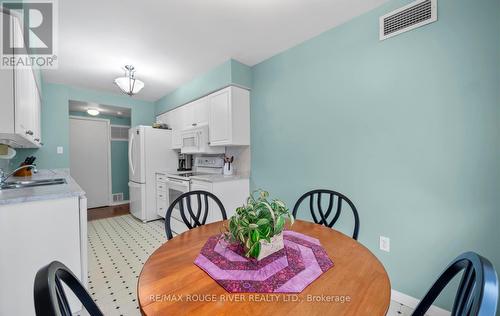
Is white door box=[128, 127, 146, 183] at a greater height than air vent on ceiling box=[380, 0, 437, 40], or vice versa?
air vent on ceiling box=[380, 0, 437, 40]

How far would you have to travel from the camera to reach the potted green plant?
87 cm

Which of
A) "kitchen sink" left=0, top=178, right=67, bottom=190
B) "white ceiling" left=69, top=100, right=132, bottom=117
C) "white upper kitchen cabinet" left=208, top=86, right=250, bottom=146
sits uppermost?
"white ceiling" left=69, top=100, right=132, bottom=117

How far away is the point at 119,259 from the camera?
2.34 meters

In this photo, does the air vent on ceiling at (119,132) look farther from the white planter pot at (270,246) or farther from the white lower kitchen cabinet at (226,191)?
the white planter pot at (270,246)

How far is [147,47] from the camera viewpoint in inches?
91.4

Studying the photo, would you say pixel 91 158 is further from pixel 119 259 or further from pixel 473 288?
pixel 473 288

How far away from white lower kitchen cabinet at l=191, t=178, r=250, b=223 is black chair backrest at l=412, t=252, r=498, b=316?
210 cm

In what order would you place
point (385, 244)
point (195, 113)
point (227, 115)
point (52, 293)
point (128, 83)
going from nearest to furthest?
1. point (52, 293)
2. point (385, 244)
3. point (128, 83)
4. point (227, 115)
5. point (195, 113)

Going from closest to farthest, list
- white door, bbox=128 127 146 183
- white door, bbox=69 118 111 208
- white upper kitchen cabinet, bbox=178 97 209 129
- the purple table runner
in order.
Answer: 1. the purple table runner
2. white upper kitchen cabinet, bbox=178 97 209 129
3. white door, bbox=128 127 146 183
4. white door, bbox=69 118 111 208

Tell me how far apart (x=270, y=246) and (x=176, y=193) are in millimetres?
2640

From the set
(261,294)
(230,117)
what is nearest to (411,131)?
(261,294)

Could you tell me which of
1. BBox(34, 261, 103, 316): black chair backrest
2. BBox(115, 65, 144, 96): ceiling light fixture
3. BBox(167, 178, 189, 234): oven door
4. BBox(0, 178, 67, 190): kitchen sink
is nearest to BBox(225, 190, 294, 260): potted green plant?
BBox(34, 261, 103, 316): black chair backrest

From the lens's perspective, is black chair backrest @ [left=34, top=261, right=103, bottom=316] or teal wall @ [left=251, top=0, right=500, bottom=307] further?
teal wall @ [left=251, top=0, right=500, bottom=307]

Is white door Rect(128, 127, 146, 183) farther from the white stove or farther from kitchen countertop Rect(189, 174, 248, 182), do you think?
kitchen countertop Rect(189, 174, 248, 182)
